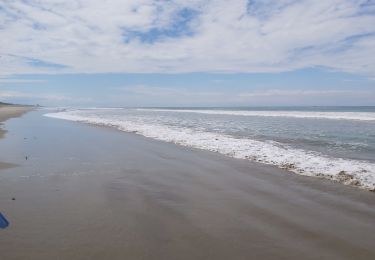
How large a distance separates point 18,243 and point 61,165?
18.1 ft

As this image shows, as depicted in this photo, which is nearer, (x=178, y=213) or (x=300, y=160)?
(x=178, y=213)

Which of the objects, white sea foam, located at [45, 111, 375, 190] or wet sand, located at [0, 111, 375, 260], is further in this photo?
white sea foam, located at [45, 111, 375, 190]

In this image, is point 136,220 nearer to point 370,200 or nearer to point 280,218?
point 280,218

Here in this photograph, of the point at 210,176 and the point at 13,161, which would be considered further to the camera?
the point at 13,161

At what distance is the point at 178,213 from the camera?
563 centimetres

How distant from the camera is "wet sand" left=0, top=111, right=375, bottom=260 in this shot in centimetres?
424

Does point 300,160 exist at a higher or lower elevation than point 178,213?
higher

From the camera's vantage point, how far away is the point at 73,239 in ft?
14.5

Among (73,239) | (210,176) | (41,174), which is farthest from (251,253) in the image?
(41,174)

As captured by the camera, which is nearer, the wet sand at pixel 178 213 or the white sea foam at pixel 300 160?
the wet sand at pixel 178 213

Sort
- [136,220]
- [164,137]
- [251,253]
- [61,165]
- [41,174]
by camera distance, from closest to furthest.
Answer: [251,253] < [136,220] < [41,174] < [61,165] < [164,137]

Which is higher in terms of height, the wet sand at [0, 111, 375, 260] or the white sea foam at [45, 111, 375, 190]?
the white sea foam at [45, 111, 375, 190]

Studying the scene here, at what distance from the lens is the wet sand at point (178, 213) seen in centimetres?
424

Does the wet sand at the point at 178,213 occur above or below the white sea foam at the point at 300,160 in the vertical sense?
below
